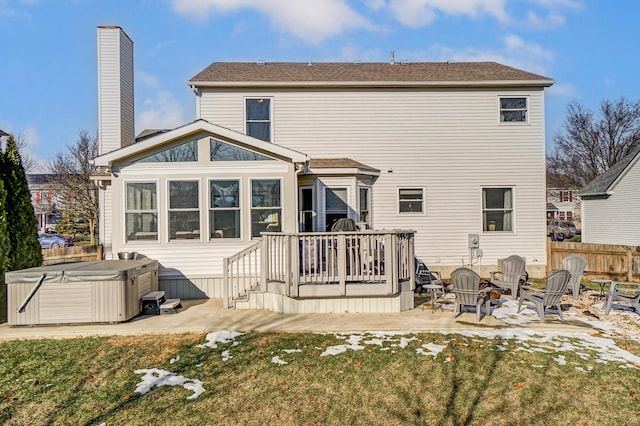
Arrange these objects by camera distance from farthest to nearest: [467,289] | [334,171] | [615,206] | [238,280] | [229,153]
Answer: [615,206], [334,171], [229,153], [238,280], [467,289]

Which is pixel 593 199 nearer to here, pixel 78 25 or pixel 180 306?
pixel 180 306

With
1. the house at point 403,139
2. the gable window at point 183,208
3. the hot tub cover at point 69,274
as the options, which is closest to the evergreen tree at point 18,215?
the hot tub cover at point 69,274

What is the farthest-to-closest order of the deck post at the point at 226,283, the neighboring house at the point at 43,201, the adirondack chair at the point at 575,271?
1. the neighboring house at the point at 43,201
2. the adirondack chair at the point at 575,271
3. the deck post at the point at 226,283

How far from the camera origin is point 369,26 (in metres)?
17.6

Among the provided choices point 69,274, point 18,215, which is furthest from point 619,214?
point 18,215

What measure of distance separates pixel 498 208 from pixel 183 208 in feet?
31.8

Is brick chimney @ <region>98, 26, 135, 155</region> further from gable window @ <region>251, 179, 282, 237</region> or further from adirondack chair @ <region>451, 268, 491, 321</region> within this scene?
adirondack chair @ <region>451, 268, 491, 321</region>

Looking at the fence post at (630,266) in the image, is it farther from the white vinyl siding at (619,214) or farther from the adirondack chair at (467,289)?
the adirondack chair at (467,289)

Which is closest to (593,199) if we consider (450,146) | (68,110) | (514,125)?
(514,125)

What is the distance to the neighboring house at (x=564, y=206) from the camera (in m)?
45.5

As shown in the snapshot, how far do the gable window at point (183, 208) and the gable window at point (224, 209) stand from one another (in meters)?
0.35

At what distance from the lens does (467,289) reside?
23.5 ft

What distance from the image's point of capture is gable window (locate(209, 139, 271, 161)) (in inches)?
364

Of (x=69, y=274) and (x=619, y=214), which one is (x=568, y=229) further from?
(x=69, y=274)
